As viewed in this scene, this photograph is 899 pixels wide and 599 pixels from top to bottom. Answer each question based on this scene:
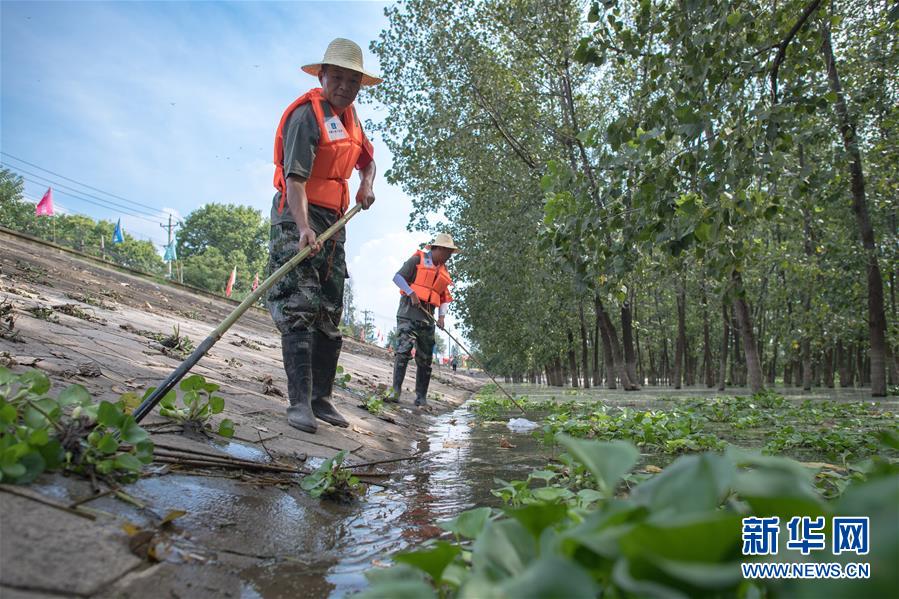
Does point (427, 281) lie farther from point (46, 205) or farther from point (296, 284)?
point (46, 205)

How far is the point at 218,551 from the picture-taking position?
161 cm

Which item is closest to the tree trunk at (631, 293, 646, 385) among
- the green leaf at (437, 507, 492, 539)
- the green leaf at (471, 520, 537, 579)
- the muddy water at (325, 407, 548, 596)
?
the muddy water at (325, 407, 548, 596)

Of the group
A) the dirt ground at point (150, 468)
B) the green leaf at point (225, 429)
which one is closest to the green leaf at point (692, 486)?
the dirt ground at point (150, 468)

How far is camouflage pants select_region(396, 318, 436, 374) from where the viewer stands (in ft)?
26.7

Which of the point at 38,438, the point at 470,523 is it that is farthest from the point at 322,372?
the point at 470,523

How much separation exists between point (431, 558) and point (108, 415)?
4.06 feet

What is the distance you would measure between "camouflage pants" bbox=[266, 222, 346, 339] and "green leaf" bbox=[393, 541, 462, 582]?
299 cm

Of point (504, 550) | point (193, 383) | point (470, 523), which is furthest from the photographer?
point (193, 383)

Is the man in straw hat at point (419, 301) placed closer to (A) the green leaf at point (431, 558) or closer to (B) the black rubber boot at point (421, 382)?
(B) the black rubber boot at point (421, 382)

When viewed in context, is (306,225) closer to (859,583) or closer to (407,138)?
(859,583)

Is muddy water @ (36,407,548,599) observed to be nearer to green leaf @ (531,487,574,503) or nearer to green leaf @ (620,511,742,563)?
green leaf @ (531,487,574,503)

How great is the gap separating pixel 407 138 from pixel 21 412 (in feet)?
49.7

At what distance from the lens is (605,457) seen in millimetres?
956

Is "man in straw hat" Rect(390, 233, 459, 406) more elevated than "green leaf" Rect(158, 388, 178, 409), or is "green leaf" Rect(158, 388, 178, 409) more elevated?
"man in straw hat" Rect(390, 233, 459, 406)
